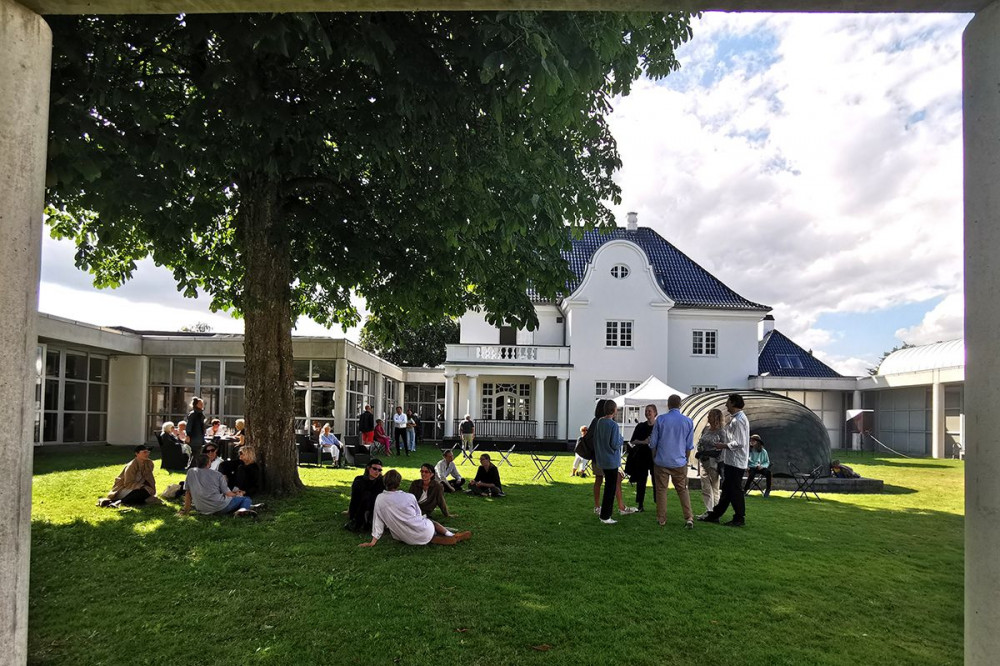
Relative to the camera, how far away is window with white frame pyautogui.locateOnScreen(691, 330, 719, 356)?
3556 cm

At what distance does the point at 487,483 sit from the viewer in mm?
13227

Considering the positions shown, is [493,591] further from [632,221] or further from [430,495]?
[632,221]

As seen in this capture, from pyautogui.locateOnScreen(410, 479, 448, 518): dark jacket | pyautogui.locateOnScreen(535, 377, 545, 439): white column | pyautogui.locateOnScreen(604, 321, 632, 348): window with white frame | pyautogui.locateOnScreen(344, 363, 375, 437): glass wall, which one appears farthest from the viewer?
pyautogui.locateOnScreen(604, 321, 632, 348): window with white frame

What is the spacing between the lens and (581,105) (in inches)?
263

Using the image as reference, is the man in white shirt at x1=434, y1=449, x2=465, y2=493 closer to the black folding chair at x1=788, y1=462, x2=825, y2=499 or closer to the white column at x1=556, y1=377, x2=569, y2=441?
the black folding chair at x1=788, y1=462, x2=825, y2=499

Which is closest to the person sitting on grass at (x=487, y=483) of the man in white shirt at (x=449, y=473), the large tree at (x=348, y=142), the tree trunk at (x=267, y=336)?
the man in white shirt at (x=449, y=473)

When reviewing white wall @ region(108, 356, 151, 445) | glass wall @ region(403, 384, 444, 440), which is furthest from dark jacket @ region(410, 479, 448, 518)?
glass wall @ region(403, 384, 444, 440)

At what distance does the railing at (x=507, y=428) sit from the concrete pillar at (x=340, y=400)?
10208 millimetres

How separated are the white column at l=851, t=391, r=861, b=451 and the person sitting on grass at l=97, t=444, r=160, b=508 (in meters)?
34.2

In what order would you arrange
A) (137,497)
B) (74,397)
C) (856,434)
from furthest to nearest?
1. (856,434)
2. (74,397)
3. (137,497)

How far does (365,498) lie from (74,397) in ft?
60.5

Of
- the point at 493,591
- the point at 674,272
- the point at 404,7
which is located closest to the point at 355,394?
the point at 674,272

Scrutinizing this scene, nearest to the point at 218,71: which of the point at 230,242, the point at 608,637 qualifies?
the point at 608,637

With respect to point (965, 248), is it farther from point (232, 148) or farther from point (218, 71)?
point (232, 148)
